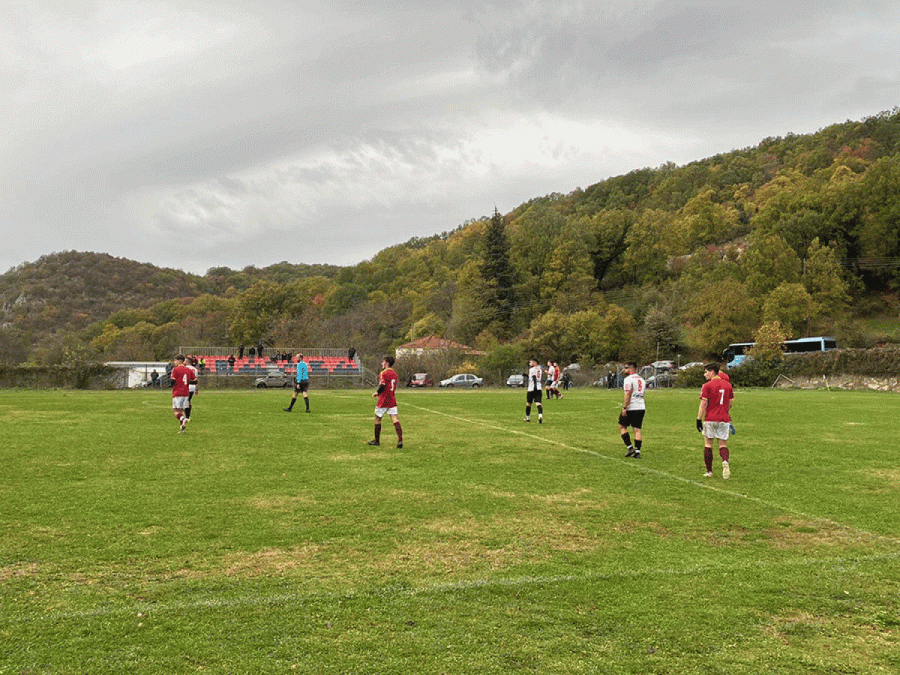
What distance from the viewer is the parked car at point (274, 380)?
47906 mm

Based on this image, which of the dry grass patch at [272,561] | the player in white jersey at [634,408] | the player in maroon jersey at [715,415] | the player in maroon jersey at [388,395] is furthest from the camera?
the player in maroon jersey at [388,395]

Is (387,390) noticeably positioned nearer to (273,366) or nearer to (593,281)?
(273,366)

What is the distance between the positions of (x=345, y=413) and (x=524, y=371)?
3897 cm

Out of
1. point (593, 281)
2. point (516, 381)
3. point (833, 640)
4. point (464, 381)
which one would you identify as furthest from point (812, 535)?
point (593, 281)

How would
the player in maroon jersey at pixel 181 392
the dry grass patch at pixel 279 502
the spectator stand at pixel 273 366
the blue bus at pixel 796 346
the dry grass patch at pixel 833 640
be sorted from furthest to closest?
1. the blue bus at pixel 796 346
2. the spectator stand at pixel 273 366
3. the player in maroon jersey at pixel 181 392
4. the dry grass patch at pixel 279 502
5. the dry grass patch at pixel 833 640

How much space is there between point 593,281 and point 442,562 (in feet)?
302

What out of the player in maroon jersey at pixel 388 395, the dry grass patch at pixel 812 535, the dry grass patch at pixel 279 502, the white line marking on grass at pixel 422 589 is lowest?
the dry grass patch at pixel 812 535

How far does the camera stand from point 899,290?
77062mm

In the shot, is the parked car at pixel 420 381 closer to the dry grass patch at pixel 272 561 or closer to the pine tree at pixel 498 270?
the pine tree at pixel 498 270

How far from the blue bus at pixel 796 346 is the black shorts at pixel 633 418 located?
50.5 m

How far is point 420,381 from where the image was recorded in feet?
193

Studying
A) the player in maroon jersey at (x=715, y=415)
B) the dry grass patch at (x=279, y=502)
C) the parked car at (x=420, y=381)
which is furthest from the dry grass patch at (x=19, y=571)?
the parked car at (x=420, y=381)

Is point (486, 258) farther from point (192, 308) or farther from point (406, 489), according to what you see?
point (406, 489)

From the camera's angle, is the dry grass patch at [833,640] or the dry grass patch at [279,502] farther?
the dry grass patch at [279,502]
